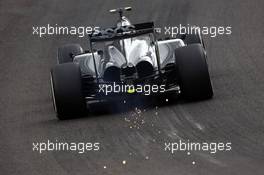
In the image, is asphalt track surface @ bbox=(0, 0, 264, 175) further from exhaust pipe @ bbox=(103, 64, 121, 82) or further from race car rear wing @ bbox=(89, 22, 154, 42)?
race car rear wing @ bbox=(89, 22, 154, 42)

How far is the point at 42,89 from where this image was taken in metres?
23.0

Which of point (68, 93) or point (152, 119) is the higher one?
point (68, 93)

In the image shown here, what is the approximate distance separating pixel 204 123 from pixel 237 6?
1437 centimetres

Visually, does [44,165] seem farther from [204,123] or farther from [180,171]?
[204,123]

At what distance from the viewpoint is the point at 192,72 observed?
19031 mm

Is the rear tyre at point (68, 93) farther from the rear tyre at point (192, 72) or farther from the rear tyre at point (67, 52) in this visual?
the rear tyre at point (67, 52)

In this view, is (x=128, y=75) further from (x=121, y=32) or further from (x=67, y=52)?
(x=67, y=52)

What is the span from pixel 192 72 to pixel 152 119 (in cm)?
→ 123

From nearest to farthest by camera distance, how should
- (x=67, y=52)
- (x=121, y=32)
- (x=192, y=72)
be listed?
(x=192, y=72)
(x=121, y=32)
(x=67, y=52)

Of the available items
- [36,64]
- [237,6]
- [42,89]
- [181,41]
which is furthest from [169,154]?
[237,6]

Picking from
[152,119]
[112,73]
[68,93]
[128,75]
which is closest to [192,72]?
[128,75]

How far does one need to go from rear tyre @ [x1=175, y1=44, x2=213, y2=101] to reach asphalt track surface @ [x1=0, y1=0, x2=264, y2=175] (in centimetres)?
24

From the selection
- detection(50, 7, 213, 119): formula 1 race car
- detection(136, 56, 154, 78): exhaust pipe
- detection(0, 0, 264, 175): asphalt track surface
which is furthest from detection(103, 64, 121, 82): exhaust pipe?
detection(0, 0, 264, 175): asphalt track surface

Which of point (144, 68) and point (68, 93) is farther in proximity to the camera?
point (144, 68)
